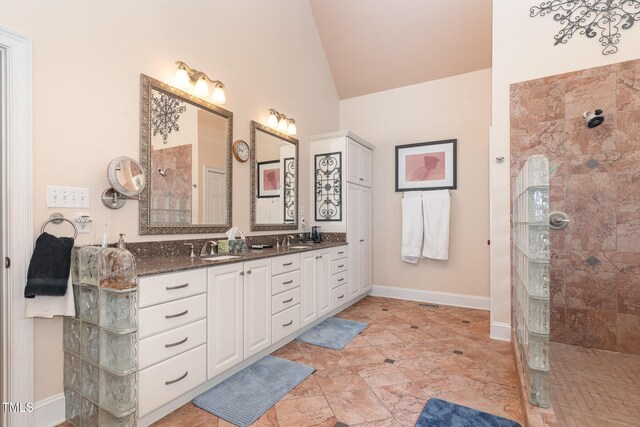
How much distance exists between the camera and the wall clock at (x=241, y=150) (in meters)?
2.90

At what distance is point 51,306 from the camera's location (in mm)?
1634

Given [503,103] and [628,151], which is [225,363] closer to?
[503,103]

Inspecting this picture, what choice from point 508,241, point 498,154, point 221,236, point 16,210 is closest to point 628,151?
point 498,154

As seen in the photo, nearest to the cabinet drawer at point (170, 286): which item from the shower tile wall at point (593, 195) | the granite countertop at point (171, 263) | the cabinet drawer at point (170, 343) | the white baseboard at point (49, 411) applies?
the granite countertop at point (171, 263)

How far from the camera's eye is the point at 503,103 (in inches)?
113

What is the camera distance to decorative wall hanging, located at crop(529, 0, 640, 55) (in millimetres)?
2428

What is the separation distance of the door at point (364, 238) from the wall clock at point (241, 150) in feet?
5.49

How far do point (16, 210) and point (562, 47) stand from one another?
3.99m

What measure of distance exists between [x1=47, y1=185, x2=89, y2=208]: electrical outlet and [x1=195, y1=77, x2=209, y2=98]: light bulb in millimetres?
1127

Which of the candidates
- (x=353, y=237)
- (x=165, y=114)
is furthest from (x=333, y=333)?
(x=165, y=114)

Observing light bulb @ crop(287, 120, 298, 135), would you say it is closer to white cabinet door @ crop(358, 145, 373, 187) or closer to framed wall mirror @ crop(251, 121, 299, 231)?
framed wall mirror @ crop(251, 121, 299, 231)

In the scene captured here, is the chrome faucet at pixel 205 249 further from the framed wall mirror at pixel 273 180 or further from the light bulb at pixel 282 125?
the light bulb at pixel 282 125

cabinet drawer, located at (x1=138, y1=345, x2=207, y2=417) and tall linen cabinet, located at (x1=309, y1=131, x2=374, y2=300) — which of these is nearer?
cabinet drawer, located at (x1=138, y1=345, x2=207, y2=417)

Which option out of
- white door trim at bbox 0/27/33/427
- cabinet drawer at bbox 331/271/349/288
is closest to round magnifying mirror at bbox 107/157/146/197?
white door trim at bbox 0/27/33/427
